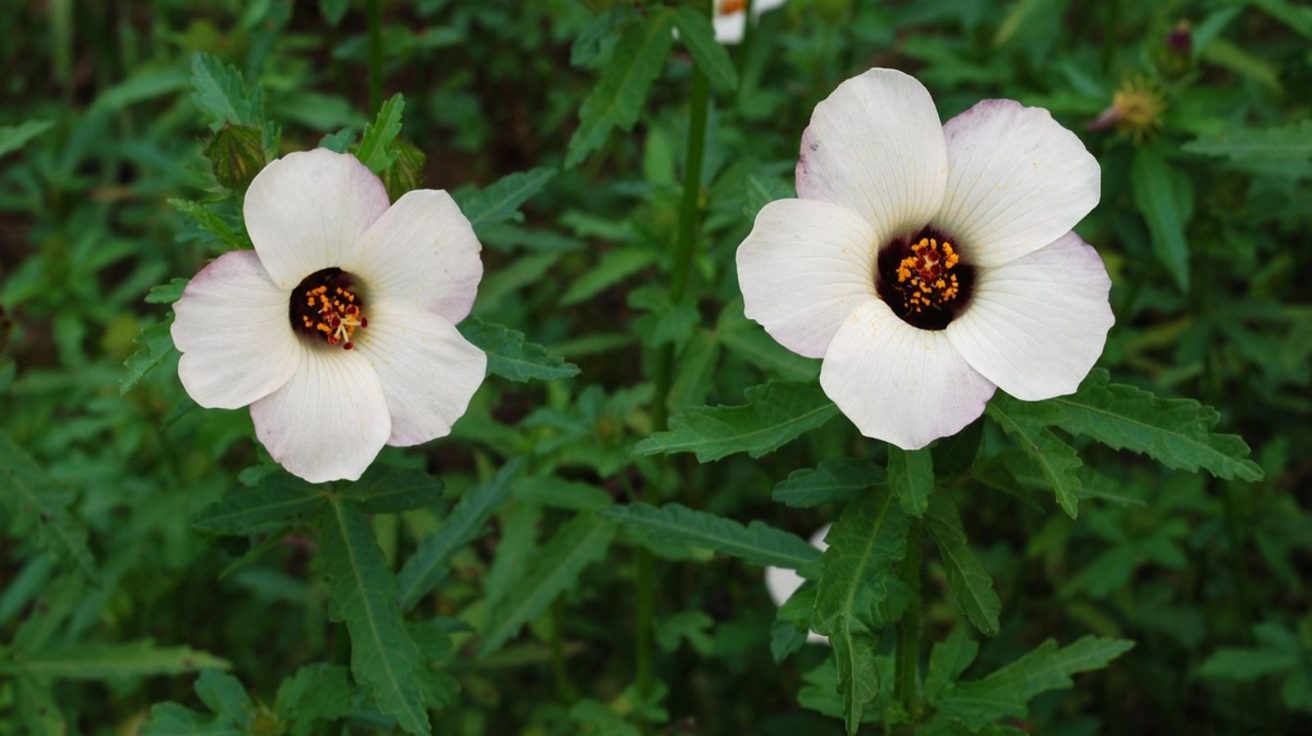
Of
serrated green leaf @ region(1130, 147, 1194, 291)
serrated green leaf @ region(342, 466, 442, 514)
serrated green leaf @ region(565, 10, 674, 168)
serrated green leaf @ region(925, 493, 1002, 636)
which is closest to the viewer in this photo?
serrated green leaf @ region(925, 493, 1002, 636)

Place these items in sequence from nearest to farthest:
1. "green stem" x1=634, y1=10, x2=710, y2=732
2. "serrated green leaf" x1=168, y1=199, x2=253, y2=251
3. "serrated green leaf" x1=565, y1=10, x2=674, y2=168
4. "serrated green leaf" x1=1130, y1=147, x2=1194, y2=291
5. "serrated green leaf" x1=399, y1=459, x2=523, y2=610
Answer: "serrated green leaf" x1=168, y1=199, x2=253, y2=251
"serrated green leaf" x1=399, y1=459, x2=523, y2=610
"serrated green leaf" x1=565, y1=10, x2=674, y2=168
"green stem" x1=634, y1=10, x2=710, y2=732
"serrated green leaf" x1=1130, y1=147, x2=1194, y2=291

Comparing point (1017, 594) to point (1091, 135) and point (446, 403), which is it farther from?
point (446, 403)

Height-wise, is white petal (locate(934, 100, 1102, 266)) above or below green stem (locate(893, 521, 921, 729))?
above

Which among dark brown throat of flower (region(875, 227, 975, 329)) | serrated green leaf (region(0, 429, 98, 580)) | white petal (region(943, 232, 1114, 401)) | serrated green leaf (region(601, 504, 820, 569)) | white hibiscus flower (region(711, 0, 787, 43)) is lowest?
white hibiscus flower (region(711, 0, 787, 43))

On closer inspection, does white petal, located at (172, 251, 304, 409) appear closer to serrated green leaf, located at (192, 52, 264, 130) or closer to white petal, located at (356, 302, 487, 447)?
white petal, located at (356, 302, 487, 447)

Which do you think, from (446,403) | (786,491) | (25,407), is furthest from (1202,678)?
(25,407)

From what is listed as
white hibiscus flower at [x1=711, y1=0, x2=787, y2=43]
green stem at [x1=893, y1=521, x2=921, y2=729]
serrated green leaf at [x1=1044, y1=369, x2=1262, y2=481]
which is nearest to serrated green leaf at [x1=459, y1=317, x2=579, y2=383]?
green stem at [x1=893, y1=521, x2=921, y2=729]

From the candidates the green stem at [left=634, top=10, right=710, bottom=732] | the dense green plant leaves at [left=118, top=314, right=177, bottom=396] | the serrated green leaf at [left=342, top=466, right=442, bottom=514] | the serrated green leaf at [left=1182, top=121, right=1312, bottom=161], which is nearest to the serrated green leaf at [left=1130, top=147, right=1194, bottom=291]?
the serrated green leaf at [left=1182, top=121, right=1312, bottom=161]

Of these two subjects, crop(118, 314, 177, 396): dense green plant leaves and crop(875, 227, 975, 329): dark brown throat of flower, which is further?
crop(875, 227, 975, 329): dark brown throat of flower
